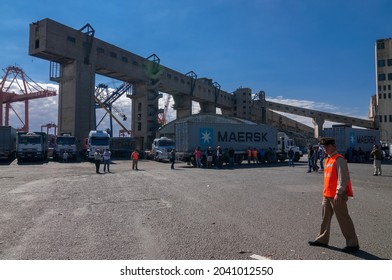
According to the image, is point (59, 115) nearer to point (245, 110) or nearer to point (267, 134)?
point (267, 134)

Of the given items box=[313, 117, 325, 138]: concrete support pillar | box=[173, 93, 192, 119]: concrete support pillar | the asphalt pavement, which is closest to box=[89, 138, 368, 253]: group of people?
the asphalt pavement

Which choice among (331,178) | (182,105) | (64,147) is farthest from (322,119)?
(331,178)

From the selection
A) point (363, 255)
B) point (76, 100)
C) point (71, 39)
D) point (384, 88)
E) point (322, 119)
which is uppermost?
point (71, 39)

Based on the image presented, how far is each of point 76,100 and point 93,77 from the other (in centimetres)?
483

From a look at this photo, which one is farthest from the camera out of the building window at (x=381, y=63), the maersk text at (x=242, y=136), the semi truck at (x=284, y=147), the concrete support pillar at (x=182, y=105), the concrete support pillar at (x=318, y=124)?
the concrete support pillar at (x=318, y=124)

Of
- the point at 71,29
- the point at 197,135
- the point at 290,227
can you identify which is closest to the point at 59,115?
the point at 71,29

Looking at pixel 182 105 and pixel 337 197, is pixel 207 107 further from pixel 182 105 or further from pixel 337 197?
pixel 337 197

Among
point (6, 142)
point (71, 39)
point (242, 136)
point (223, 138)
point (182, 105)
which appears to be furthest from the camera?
point (182, 105)

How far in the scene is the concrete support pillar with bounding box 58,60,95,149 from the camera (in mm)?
42875

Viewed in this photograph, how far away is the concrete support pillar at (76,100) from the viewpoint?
141 feet

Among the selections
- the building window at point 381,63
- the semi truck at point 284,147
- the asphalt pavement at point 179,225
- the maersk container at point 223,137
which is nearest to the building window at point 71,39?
the maersk container at point 223,137

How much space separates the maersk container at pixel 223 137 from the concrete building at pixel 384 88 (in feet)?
183

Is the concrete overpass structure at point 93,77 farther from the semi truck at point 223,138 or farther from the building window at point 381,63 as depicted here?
the building window at point 381,63

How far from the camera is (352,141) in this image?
34.4m
